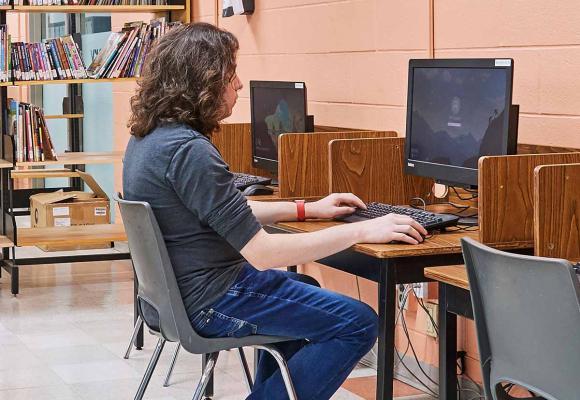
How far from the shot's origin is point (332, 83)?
441cm

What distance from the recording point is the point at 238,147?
4520 mm

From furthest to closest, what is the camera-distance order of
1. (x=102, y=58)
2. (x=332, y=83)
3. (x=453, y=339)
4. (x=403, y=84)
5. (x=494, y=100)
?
(x=102, y=58), (x=332, y=83), (x=403, y=84), (x=494, y=100), (x=453, y=339)

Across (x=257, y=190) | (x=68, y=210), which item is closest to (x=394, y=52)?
(x=257, y=190)

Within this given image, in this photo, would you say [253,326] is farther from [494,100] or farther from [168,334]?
[494,100]

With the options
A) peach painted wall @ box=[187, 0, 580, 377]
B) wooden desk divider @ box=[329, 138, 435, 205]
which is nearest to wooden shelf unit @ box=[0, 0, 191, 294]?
peach painted wall @ box=[187, 0, 580, 377]

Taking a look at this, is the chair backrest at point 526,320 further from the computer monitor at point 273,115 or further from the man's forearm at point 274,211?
the computer monitor at point 273,115

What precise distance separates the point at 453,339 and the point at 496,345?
0.42 m

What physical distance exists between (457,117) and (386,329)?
70 centimetres

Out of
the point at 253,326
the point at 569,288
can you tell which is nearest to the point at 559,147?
the point at 253,326

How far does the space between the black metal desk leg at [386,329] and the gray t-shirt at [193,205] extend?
0.36 m

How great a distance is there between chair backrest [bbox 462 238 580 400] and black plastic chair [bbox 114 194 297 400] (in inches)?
25.1

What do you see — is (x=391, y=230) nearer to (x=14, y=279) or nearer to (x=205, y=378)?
(x=205, y=378)

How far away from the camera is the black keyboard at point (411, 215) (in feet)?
9.36

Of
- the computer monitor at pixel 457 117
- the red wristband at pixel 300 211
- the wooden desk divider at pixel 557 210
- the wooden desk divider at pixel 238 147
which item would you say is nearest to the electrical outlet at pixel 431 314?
the computer monitor at pixel 457 117
